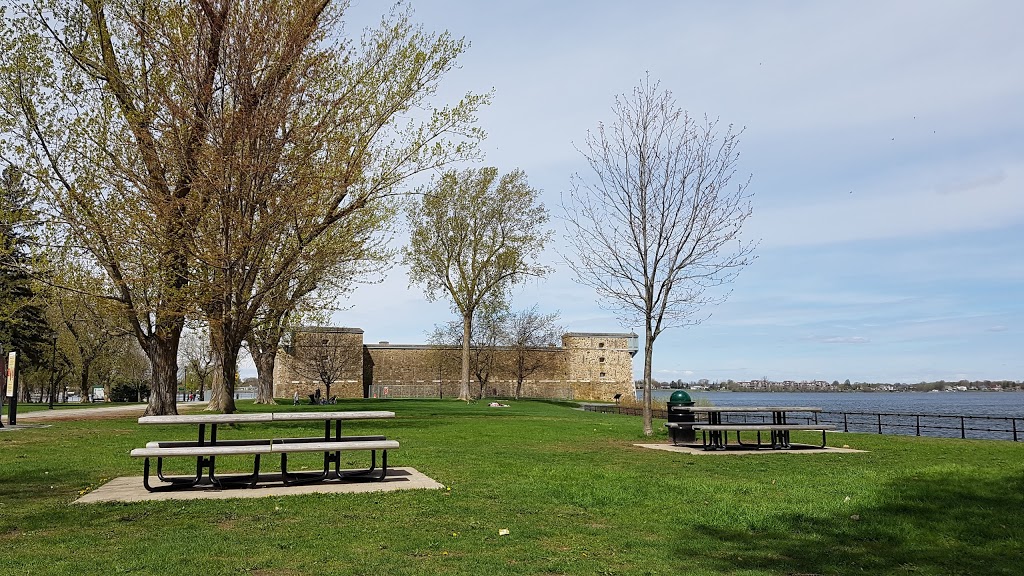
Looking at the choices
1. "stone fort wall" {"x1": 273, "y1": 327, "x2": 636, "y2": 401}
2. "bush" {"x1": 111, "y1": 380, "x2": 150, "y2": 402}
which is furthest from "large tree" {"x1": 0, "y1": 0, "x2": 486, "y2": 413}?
"bush" {"x1": 111, "y1": 380, "x2": 150, "y2": 402}

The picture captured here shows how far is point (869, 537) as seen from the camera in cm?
643

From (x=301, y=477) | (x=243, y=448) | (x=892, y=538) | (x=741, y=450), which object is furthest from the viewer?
(x=741, y=450)

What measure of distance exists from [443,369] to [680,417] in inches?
2141

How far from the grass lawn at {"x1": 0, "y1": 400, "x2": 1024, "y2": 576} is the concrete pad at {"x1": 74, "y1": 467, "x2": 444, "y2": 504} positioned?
28 centimetres

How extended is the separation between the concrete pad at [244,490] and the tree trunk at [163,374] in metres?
12.8

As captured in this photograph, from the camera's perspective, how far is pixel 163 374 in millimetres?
21781

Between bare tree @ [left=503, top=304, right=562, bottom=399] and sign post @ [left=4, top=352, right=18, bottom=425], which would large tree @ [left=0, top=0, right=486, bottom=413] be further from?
bare tree @ [left=503, top=304, right=562, bottom=399]

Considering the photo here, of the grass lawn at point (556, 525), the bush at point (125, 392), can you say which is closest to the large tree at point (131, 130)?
the grass lawn at point (556, 525)

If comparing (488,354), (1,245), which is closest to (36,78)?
(1,245)

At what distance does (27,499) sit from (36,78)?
16466 millimetres

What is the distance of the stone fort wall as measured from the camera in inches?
2579

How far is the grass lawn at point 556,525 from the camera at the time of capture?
5.46 meters

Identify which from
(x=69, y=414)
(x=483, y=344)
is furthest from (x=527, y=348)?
(x=69, y=414)

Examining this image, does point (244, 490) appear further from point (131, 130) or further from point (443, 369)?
point (443, 369)
